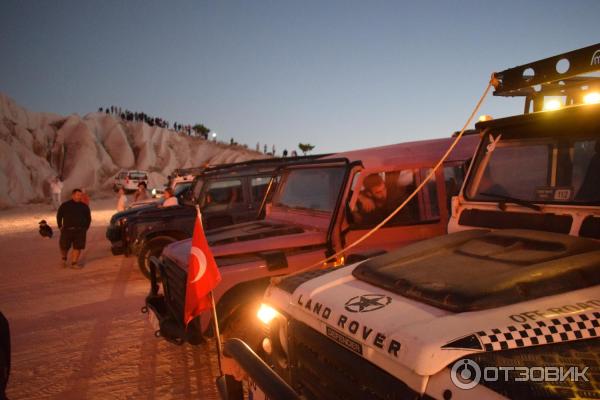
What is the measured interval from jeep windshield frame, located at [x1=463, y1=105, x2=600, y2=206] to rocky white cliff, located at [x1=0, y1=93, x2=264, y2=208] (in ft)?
68.2

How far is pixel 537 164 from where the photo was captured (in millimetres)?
2682

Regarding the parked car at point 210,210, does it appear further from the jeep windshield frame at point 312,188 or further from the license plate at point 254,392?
the license plate at point 254,392

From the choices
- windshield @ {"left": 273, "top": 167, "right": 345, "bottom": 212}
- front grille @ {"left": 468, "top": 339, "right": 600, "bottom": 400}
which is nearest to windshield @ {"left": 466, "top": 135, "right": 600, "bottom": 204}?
front grille @ {"left": 468, "top": 339, "right": 600, "bottom": 400}

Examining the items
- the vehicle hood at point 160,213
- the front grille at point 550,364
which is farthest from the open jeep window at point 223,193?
the front grille at point 550,364

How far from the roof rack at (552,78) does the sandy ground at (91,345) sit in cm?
357

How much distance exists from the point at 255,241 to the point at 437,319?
2.59 metres

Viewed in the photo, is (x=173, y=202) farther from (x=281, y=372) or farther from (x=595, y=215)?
(x=595, y=215)

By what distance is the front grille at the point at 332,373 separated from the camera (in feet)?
4.96

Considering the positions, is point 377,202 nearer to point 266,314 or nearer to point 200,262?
point 200,262

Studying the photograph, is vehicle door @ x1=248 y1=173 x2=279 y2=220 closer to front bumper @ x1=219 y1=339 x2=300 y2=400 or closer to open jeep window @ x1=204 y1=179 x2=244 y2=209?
open jeep window @ x1=204 y1=179 x2=244 y2=209

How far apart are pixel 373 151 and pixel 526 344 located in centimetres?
316

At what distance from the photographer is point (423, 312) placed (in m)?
1.63

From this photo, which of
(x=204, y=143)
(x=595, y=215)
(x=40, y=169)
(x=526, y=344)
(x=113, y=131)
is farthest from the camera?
(x=204, y=143)

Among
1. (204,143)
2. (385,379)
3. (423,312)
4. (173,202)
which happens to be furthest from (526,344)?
(204,143)
